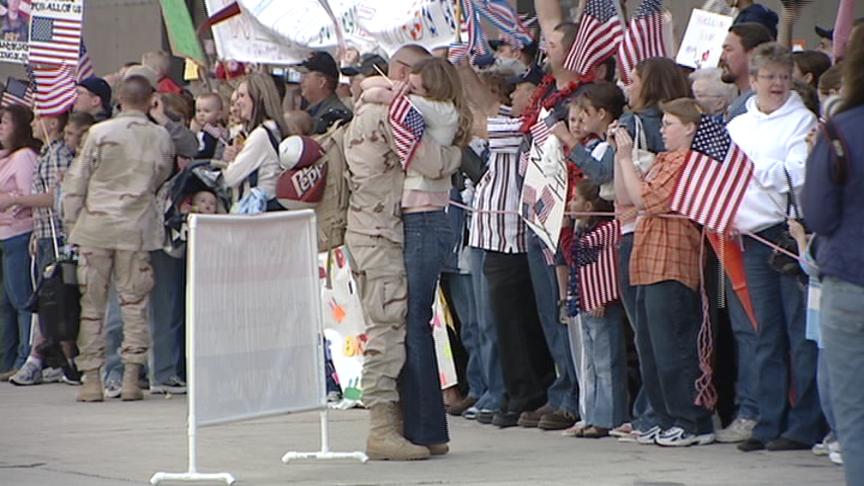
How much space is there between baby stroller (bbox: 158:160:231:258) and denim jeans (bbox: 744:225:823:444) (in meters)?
4.60

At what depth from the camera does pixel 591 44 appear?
1050 cm

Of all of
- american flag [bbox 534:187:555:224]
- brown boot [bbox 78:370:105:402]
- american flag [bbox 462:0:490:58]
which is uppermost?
american flag [bbox 462:0:490:58]

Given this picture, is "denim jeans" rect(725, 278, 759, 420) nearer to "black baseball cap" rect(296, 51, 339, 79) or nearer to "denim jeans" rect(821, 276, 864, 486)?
"denim jeans" rect(821, 276, 864, 486)

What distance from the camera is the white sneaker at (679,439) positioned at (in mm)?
9844

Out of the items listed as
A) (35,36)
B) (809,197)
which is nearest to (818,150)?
(809,197)

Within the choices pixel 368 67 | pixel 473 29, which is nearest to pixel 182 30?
pixel 473 29

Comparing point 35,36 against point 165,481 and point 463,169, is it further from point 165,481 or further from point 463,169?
point 165,481

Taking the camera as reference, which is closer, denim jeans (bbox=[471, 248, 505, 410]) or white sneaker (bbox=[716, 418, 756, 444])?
white sneaker (bbox=[716, 418, 756, 444])

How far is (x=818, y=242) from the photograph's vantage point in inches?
239

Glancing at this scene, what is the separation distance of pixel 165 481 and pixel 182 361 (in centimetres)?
529

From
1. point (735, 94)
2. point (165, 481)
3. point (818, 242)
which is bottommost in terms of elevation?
point (165, 481)

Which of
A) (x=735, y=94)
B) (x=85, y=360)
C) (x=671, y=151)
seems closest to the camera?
(x=671, y=151)

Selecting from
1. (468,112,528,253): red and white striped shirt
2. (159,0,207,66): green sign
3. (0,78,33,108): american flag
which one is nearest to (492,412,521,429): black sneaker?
(468,112,528,253): red and white striped shirt

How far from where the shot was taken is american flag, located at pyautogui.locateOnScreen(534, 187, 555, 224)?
10.3m
